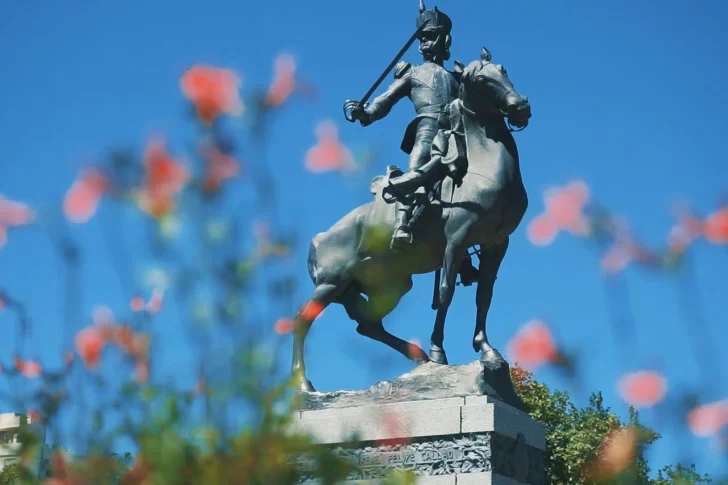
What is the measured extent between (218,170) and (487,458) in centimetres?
737

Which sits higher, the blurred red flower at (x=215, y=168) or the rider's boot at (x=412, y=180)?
the rider's boot at (x=412, y=180)

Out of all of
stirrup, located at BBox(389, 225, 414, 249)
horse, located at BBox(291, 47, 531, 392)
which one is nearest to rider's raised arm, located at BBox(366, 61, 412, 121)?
horse, located at BBox(291, 47, 531, 392)

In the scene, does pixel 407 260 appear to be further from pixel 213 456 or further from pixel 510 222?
pixel 213 456

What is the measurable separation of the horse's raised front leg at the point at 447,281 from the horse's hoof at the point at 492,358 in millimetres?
388

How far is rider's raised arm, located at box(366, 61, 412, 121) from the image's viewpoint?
40.2 ft

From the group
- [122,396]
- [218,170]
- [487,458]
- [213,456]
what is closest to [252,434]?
[213,456]

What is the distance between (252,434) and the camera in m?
3.01

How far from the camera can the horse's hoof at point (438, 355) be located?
437 inches

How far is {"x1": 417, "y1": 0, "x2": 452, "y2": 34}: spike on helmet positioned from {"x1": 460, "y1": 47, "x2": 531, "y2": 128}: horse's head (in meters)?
1.11

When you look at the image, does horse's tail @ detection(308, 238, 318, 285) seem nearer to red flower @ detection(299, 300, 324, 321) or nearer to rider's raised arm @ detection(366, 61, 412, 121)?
red flower @ detection(299, 300, 324, 321)

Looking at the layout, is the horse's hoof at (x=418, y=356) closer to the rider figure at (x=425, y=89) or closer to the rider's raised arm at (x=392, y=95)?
the rider figure at (x=425, y=89)

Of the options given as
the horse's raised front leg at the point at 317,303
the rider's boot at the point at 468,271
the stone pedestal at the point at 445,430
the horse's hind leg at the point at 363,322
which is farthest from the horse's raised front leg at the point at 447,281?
the horse's raised front leg at the point at 317,303

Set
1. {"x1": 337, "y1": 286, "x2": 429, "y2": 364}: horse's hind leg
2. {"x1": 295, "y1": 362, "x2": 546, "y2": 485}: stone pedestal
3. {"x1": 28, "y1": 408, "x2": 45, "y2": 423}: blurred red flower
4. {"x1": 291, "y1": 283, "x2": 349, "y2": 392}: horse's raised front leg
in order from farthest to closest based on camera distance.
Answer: {"x1": 337, "y1": 286, "x2": 429, "y2": 364}: horse's hind leg < {"x1": 291, "y1": 283, "x2": 349, "y2": 392}: horse's raised front leg < {"x1": 295, "y1": 362, "x2": 546, "y2": 485}: stone pedestal < {"x1": 28, "y1": 408, "x2": 45, "y2": 423}: blurred red flower

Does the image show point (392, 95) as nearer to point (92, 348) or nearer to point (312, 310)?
point (312, 310)
